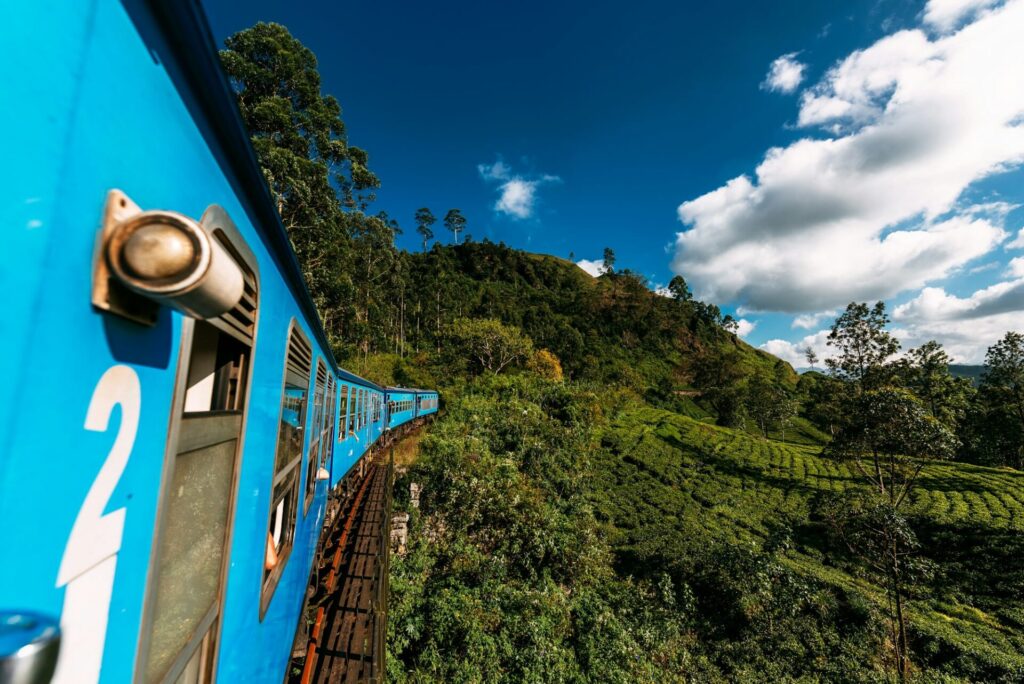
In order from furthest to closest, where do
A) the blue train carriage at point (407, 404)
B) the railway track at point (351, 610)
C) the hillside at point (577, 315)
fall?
the hillside at point (577, 315) → the blue train carriage at point (407, 404) → the railway track at point (351, 610)

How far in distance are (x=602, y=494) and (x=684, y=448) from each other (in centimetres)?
1111

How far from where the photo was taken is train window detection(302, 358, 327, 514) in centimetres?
369

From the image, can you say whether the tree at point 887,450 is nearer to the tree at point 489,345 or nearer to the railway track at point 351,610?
the railway track at point 351,610

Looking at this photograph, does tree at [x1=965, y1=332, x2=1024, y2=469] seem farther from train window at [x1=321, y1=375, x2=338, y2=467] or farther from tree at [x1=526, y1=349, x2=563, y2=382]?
train window at [x1=321, y1=375, x2=338, y2=467]

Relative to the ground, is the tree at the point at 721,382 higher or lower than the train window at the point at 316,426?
higher

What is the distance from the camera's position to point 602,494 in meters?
21.1

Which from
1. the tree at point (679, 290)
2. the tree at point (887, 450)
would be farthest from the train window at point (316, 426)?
the tree at point (679, 290)

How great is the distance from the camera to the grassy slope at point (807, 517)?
13336mm

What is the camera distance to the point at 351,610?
5.66 meters

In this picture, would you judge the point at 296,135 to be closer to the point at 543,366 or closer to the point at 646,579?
the point at 646,579

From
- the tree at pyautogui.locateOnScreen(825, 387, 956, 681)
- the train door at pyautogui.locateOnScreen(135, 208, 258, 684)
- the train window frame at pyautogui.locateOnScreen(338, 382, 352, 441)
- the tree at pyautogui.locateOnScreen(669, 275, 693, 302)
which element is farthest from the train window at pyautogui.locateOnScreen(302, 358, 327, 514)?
the tree at pyautogui.locateOnScreen(669, 275, 693, 302)

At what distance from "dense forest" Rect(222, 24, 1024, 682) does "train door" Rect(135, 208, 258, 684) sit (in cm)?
862

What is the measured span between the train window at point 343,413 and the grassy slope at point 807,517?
13162mm

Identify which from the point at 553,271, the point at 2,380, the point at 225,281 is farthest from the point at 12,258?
the point at 553,271
